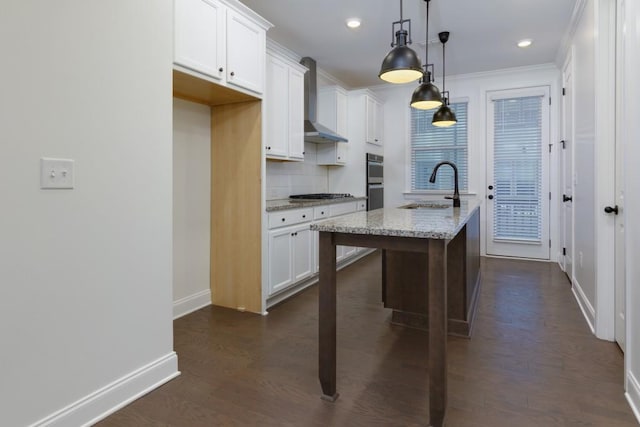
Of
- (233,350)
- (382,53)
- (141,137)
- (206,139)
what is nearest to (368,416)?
(233,350)

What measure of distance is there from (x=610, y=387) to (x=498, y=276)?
7.87ft

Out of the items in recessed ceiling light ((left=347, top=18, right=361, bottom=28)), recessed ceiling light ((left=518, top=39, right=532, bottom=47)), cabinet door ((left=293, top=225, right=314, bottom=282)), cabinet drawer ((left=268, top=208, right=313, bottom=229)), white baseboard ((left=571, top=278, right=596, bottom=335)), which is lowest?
white baseboard ((left=571, top=278, right=596, bottom=335))

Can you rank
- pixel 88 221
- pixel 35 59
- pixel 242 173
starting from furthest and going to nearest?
1. pixel 242 173
2. pixel 88 221
3. pixel 35 59

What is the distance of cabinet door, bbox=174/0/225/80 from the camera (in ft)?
7.41

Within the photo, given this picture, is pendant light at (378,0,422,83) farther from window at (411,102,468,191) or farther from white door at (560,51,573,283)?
window at (411,102,468,191)

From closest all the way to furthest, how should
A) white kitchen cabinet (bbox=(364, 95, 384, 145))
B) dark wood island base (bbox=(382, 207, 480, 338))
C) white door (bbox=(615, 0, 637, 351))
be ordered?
1. white door (bbox=(615, 0, 637, 351))
2. dark wood island base (bbox=(382, 207, 480, 338))
3. white kitchen cabinet (bbox=(364, 95, 384, 145))

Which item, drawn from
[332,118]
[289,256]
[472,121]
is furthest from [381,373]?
[472,121]

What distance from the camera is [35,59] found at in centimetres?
146

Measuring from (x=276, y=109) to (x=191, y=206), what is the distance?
123 cm

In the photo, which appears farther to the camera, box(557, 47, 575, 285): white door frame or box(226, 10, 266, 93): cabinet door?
box(557, 47, 575, 285): white door frame

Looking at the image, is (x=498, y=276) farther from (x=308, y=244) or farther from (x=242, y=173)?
(x=242, y=173)

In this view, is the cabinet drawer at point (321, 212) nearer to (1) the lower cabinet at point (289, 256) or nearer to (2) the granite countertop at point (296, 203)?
(2) the granite countertop at point (296, 203)

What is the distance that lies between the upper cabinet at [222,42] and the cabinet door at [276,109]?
440 millimetres

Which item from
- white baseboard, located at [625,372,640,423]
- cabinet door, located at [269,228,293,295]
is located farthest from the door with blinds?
white baseboard, located at [625,372,640,423]
